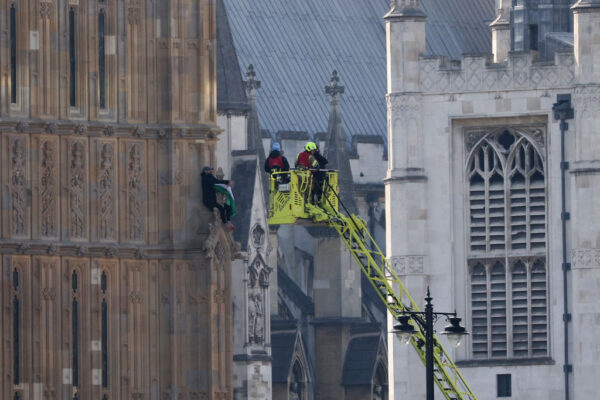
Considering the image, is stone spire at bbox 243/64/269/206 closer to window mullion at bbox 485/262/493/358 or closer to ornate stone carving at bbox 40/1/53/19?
window mullion at bbox 485/262/493/358

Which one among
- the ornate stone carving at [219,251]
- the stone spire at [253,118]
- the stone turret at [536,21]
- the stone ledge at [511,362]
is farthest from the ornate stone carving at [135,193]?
the stone spire at [253,118]

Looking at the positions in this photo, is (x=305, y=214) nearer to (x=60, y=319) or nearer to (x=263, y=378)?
(x=60, y=319)

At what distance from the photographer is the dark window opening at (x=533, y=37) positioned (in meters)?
101

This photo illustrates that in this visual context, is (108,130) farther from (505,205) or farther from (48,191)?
(505,205)

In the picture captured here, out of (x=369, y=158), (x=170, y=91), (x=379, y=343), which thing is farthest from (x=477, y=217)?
(x=170, y=91)

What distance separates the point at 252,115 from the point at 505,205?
42.7 ft

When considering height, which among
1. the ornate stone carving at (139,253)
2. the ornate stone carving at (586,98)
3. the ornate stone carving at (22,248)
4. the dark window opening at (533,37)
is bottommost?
the ornate stone carving at (139,253)

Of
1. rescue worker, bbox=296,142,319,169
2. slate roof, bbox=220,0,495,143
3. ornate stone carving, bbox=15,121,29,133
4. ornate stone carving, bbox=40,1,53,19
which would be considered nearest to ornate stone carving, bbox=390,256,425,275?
slate roof, bbox=220,0,495,143

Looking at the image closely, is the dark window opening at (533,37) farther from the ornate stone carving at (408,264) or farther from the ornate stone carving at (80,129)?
the ornate stone carving at (80,129)

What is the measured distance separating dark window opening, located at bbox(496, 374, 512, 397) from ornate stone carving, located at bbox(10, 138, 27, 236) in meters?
37.2

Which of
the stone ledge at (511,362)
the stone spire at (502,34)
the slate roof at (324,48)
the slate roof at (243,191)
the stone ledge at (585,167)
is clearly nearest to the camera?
the stone ledge at (585,167)

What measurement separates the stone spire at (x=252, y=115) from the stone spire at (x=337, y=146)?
3.59m

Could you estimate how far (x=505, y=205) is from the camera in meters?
96.6

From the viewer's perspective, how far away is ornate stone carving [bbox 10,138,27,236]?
60.0 metres
